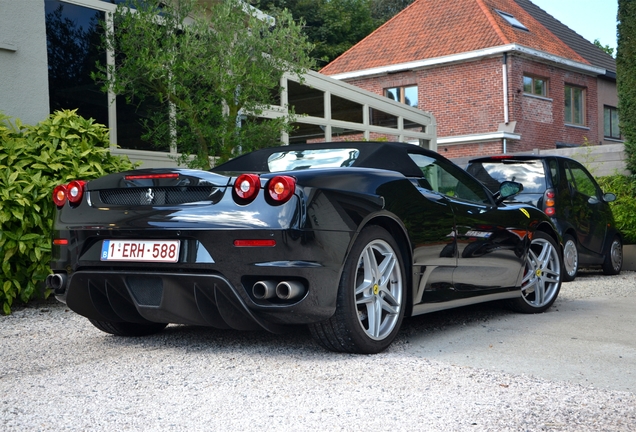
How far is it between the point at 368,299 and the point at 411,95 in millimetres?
25341

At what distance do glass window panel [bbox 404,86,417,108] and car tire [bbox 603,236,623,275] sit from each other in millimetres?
17617

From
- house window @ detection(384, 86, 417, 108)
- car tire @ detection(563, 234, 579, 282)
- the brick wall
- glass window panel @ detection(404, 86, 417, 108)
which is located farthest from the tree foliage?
car tire @ detection(563, 234, 579, 282)

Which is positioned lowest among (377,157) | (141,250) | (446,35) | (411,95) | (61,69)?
(141,250)

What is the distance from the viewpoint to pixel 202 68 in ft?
30.7

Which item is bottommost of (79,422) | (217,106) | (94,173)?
(79,422)

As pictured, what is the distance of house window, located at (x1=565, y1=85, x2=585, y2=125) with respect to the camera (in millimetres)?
30375

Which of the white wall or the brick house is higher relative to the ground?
the brick house

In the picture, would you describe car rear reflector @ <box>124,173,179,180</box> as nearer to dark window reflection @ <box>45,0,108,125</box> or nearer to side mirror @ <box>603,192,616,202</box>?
dark window reflection @ <box>45,0,108,125</box>

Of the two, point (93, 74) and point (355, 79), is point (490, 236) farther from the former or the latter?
point (355, 79)

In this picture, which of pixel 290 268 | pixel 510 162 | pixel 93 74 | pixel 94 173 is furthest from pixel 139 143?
pixel 290 268

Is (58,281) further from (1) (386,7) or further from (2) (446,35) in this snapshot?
(1) (386,7)

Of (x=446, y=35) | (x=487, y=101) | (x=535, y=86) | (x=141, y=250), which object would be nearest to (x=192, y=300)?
(x=141, y=250)

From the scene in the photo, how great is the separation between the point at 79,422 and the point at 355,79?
91.6 ft

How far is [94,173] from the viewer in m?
7.24
